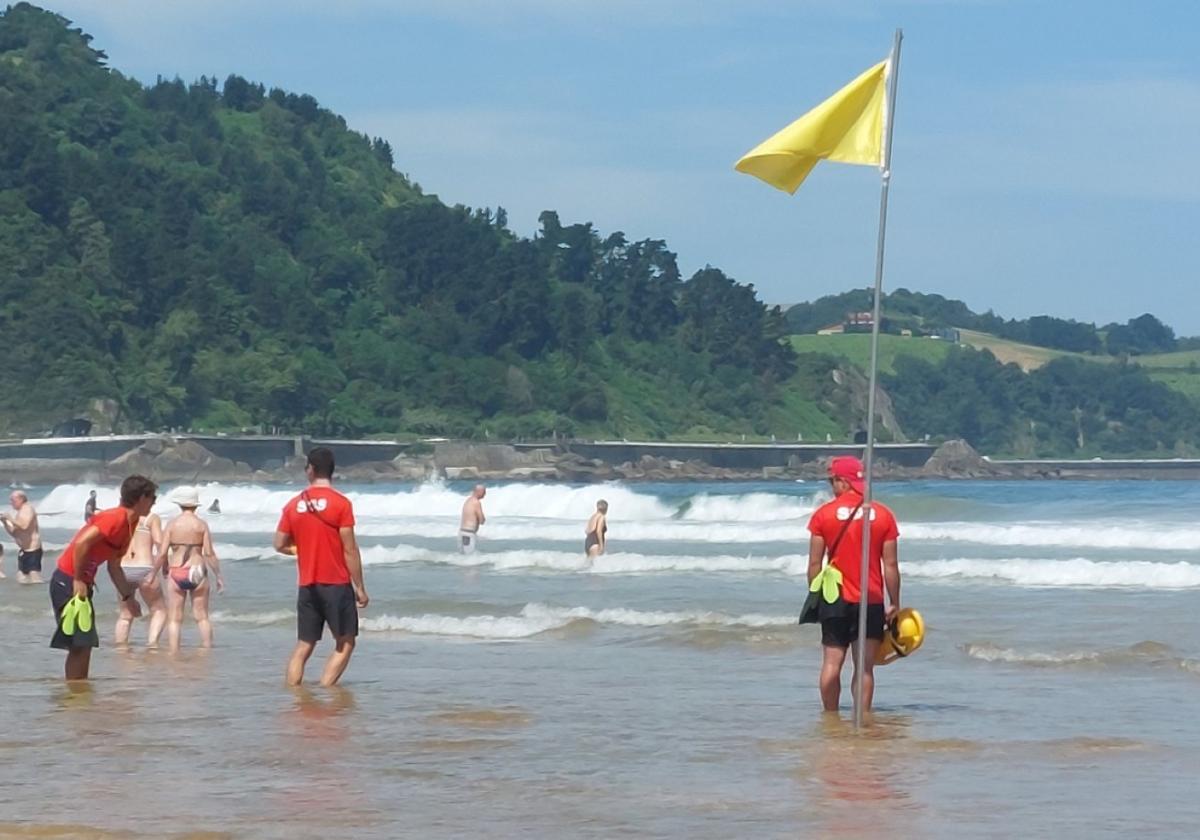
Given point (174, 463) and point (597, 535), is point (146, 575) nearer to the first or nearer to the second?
point (597, 535)

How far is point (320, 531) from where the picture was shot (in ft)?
36.2

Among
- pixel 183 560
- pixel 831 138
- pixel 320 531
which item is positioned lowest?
pixel 183 560

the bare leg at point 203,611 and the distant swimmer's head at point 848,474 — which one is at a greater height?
the distant swimmer's head at point 848,474

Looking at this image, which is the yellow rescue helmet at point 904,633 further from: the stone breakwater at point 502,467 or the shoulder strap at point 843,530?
the stone breakwater at point 502,467

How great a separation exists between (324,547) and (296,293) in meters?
134

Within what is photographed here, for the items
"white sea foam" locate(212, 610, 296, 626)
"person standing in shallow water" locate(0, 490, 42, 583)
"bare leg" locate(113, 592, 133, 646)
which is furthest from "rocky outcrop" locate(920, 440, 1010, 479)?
"bare leg" locate(113, 592, 133, 646)

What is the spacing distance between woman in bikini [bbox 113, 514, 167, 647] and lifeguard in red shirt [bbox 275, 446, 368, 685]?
12.1 feet

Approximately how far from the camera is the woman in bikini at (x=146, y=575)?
14500 millimetres

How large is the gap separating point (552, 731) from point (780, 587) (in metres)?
12.2

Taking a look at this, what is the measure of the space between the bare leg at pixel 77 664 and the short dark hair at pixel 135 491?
47.6 inches

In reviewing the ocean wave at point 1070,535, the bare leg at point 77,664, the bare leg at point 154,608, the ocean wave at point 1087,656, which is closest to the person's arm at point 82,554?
the bare leg at point 77,664

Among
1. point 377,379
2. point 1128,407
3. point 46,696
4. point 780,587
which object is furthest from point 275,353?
point 46,696

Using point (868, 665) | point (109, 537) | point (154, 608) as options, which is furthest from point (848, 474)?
point (154, 608)

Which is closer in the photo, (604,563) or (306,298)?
(604,563)
